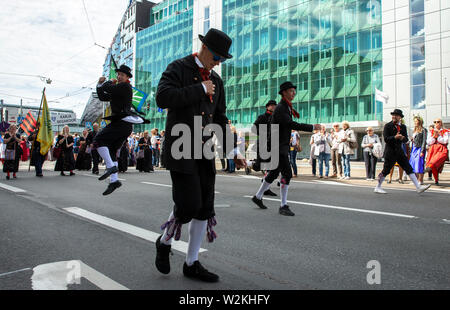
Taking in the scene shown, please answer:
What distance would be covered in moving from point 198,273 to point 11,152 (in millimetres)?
11641

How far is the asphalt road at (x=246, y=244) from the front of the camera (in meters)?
2.88

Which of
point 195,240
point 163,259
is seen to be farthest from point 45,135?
point 195,240

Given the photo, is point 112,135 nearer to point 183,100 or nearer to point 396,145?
point 183,100

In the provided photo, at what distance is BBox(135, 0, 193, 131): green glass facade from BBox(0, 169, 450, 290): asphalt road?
1848 inches

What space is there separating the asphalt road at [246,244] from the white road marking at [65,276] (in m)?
0.02

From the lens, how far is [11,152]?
1205 centimetres

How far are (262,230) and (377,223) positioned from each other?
5.81 feet

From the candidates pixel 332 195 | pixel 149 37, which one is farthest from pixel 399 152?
pixel 149 37

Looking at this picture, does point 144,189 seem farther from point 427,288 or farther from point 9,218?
point 427,288

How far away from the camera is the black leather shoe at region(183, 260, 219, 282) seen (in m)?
2.85

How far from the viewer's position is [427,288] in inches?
108

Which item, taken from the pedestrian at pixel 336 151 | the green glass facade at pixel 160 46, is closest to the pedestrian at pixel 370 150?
the pedestrian at pixel 336 151

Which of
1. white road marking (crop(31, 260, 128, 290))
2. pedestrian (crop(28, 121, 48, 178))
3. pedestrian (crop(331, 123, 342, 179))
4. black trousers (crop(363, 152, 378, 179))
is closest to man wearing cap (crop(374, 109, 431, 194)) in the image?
black trousers (crop(363, 152, 378, 179))

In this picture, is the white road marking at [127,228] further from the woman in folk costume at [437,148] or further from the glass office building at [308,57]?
the glass office building at [308,57]
